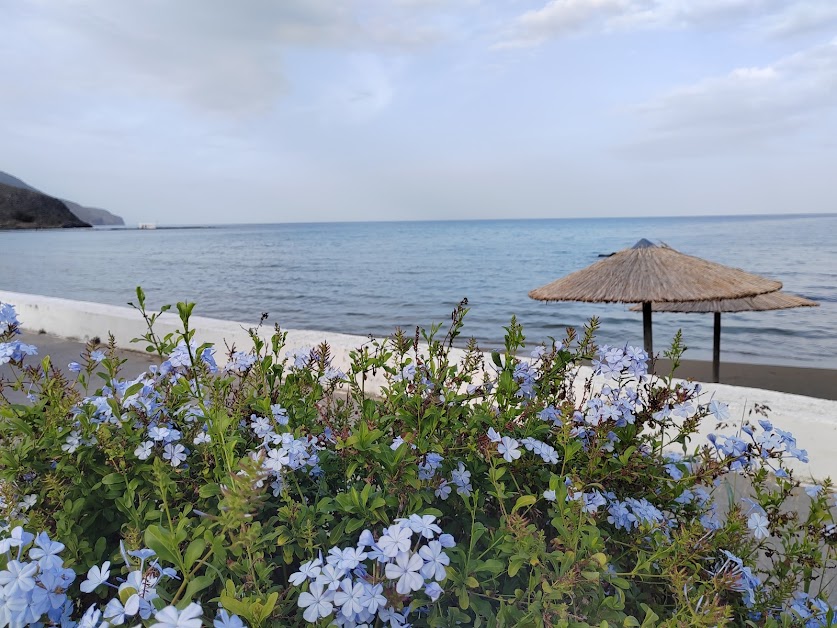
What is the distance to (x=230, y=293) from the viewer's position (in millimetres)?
23484

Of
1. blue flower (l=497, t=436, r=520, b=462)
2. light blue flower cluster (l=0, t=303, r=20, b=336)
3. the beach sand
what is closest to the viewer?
blue flower (l=497, t=436, r=520, b=462)

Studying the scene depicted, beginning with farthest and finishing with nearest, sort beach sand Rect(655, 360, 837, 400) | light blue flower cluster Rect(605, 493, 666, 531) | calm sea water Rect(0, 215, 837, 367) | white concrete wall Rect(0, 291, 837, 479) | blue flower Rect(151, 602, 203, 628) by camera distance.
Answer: calm sea water Rect(0, 215, 837, 367), beach sand Rect(655, 360, 837, 400), white concrete wall Rect(0, 291, 837, 479), light blue flower cluster Rect(605, 493, 666, 531), blue flower Rect(151, 602, 203, 628)

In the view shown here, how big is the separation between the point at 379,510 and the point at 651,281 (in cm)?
569

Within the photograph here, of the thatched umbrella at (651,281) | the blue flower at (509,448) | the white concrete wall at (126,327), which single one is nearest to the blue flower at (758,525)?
the blue flower at (509,448)

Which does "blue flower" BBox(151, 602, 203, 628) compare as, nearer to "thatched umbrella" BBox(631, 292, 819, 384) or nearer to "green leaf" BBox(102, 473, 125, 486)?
"green leaf" BBox(102, 473, 125, 486)

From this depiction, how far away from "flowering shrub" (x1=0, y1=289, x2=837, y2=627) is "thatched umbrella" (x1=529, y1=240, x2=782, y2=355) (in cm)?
455

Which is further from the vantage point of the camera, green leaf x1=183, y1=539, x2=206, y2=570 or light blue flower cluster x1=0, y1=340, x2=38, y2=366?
light blue flower cluster x1=0, y1=340, x2=38, y2=366

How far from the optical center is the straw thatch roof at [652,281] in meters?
5.90

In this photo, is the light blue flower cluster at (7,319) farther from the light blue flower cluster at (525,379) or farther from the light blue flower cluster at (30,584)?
the light blue flower cluster at (525,379)

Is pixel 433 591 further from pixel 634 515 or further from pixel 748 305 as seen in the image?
pixel 748 305

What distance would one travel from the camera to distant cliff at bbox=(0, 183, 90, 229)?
98.2 m

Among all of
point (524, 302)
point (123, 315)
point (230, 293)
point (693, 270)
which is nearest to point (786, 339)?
point (524, 302)

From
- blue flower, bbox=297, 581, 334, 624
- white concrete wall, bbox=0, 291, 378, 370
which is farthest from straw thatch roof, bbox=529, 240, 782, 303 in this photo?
blue flower, bbox=297, 581, 334, 624

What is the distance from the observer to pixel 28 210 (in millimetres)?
100688
